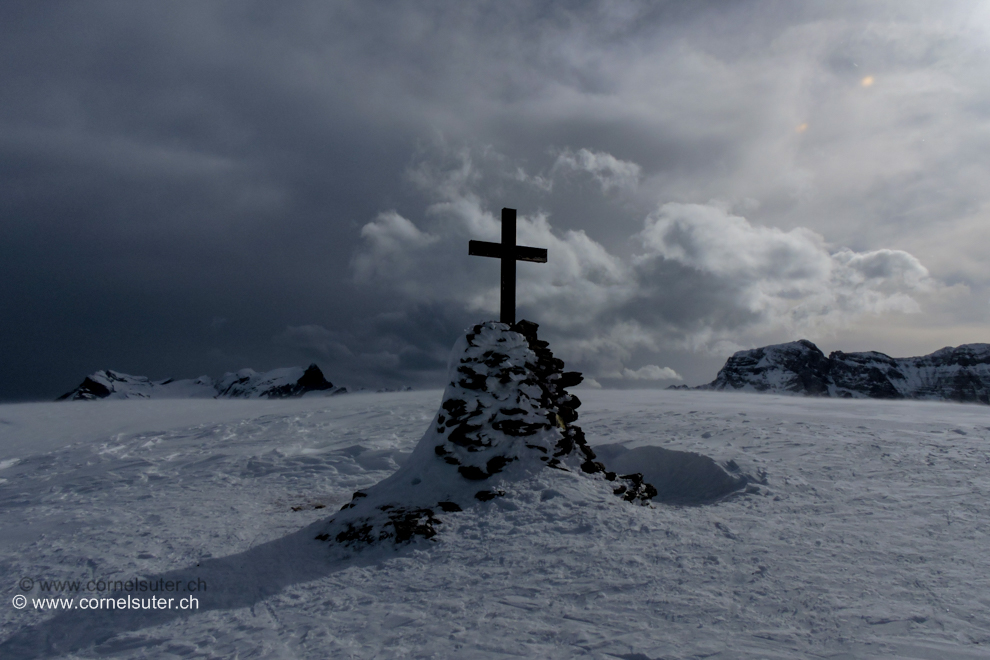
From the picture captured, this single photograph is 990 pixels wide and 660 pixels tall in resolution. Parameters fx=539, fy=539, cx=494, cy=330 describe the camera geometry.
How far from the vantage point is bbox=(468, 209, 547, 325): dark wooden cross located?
10.3 meters

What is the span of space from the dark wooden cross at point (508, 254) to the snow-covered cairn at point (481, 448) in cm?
56

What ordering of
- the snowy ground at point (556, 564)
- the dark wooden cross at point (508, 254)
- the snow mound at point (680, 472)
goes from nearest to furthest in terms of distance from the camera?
the snowy ground at point (556, 564) → the snow mound at point (680, 472) → the dark wooden cross at point (508, 254)

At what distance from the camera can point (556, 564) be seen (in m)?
5.79

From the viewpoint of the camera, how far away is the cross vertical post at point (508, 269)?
407 inches

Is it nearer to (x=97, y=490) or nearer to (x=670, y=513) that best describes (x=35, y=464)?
(x=97, y=490)

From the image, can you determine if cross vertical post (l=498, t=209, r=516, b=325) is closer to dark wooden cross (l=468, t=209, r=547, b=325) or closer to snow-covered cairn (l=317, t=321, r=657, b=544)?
dark wooden cross (l=468, t=209, r=547, b=325)

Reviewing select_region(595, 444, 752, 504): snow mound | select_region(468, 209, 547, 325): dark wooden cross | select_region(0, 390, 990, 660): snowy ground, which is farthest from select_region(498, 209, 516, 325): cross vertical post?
select_region(595, 444, 752, 504): snow mound

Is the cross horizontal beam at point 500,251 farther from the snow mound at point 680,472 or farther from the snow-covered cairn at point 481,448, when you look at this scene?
the snow mound at point 680,472

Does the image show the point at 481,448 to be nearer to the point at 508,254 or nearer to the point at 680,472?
the point at 508,254

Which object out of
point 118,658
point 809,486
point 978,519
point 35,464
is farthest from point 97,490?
point 978,519

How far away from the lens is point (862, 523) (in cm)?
706

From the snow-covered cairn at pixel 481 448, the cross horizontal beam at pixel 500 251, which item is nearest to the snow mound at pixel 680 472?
the snow-covered cairn at pixel 481 448

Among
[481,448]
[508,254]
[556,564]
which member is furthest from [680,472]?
[556,564]

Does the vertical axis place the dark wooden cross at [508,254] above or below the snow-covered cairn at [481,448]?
above
